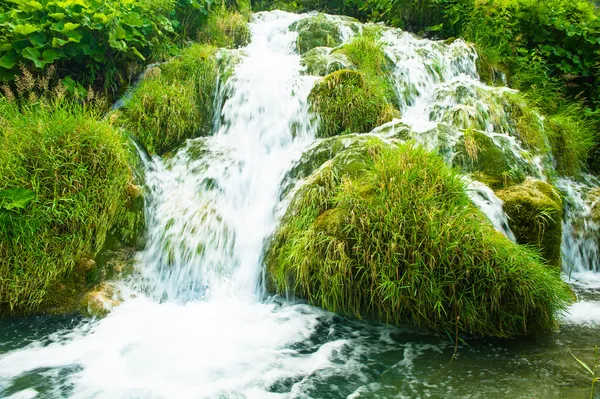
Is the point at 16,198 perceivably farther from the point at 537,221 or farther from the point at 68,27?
the point at 537,221

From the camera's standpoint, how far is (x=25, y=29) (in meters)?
5.23

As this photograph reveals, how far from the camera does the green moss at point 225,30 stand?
8.88 m

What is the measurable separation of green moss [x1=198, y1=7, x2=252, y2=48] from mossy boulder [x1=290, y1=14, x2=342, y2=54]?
3.95 ft

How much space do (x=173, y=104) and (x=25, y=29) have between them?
206 centimetres

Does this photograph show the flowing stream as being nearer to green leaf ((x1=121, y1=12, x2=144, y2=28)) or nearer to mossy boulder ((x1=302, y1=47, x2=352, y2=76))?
mossy boulder ((x1=302, y1=47, x2=352, y2=76))

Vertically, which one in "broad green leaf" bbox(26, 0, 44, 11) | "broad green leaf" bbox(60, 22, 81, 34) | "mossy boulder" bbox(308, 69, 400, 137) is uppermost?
"broad green leaf" bbox(26, 0, 44, 11)

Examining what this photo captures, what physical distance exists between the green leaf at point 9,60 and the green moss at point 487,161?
6.00m

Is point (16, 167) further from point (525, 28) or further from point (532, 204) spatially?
point (525, 28)

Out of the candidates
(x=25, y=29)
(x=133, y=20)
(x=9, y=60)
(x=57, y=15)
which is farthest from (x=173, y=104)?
(x=9, y=60)

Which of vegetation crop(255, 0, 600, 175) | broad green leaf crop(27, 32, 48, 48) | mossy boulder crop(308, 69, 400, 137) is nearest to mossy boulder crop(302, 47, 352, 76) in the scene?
mossy boulder crop(308, 69, 400, 137)

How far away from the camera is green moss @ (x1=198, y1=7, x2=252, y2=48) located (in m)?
8.88

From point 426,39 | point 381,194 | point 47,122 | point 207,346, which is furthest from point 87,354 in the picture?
point 426,39

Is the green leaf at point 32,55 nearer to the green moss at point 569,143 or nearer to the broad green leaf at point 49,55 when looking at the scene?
the broad green leaf at point 49,55

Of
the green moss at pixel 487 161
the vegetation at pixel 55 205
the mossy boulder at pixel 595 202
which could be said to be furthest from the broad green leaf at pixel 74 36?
the mossy boulder at pixel 595 202
